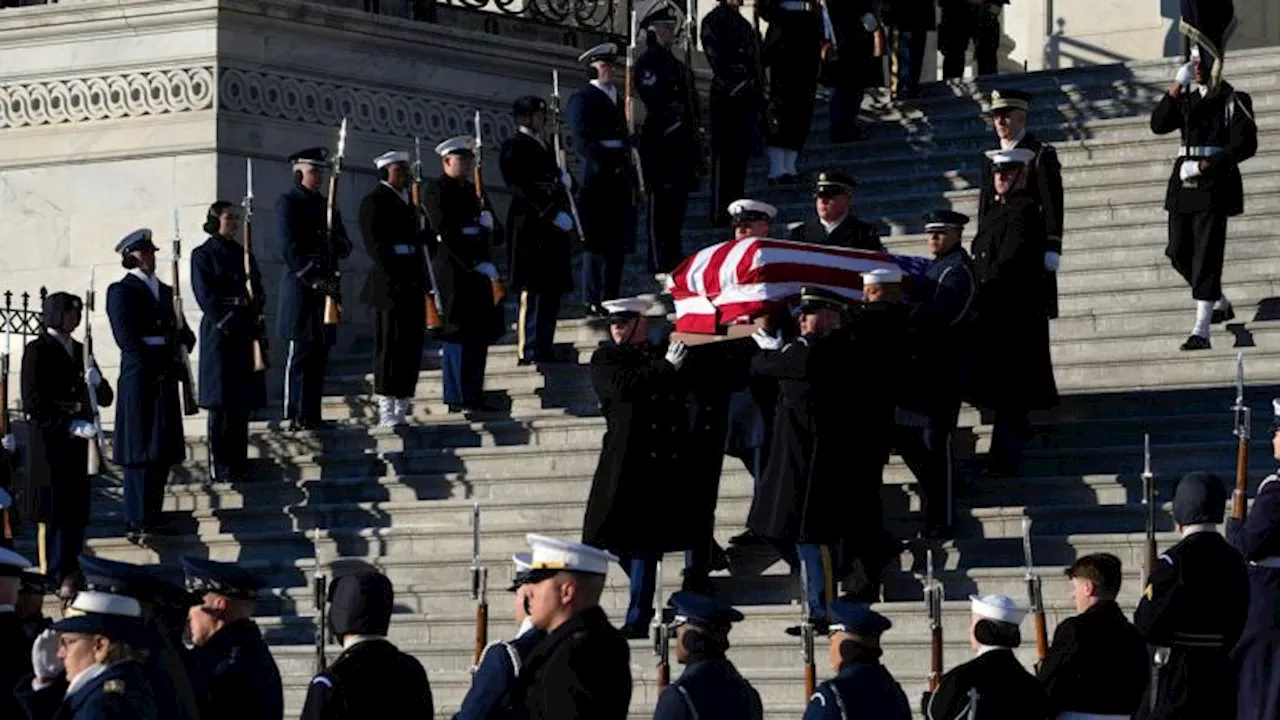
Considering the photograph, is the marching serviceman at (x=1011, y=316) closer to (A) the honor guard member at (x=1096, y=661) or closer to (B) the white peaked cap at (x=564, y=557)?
(A) the honor guard member at (x=1096, y=661)

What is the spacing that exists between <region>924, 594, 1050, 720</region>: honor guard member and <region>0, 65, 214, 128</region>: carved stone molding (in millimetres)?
11456

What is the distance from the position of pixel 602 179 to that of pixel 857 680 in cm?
1010

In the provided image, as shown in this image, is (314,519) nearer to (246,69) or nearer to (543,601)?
(246,69)

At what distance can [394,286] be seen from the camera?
23172mm

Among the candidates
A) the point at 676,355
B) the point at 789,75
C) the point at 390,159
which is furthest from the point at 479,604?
the point at 789,75

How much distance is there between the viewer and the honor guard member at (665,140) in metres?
24.3

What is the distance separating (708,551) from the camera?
1953cm

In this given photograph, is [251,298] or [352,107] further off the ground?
[352,107]

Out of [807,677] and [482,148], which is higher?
[482,148]

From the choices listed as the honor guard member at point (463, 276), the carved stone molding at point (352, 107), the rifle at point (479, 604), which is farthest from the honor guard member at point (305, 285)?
the rifle at point (479, 604)

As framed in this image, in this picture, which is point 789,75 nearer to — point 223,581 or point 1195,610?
point 1195,610

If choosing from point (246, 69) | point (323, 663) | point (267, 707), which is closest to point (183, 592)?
point (267, 707)

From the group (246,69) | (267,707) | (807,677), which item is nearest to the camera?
(267,707)

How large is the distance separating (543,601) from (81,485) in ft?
30.2
